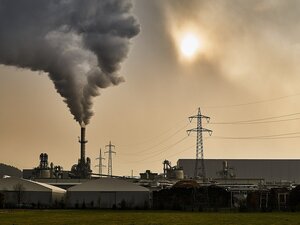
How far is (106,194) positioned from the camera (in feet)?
246

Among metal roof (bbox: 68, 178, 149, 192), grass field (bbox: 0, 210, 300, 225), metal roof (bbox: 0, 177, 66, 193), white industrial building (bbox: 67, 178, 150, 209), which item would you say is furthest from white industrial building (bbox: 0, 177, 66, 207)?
grass field (bbox: 0, 210, 300, 225)

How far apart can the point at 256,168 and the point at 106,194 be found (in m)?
64.0

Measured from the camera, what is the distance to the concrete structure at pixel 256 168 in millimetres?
129000

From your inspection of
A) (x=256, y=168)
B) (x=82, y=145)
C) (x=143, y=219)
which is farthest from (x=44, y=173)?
(x=143, y=219)

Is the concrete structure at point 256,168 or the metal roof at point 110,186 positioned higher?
the concrete structure at point 256,168

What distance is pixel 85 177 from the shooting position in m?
104

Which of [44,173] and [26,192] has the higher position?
[44,173]

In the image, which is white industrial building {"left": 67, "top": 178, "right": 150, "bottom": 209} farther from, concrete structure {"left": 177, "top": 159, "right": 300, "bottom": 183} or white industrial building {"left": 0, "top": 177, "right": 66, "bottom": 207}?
concrete structure {"left": 177, "top": 159, "right": 300, "bottom": 183}

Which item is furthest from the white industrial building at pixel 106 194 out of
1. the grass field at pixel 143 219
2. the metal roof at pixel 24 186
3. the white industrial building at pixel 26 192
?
the grass field at pixel 143 219

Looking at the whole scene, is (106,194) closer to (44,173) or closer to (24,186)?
(24,186)

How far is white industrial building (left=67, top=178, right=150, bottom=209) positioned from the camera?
7381cm

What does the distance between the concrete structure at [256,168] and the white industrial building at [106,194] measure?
5487cm

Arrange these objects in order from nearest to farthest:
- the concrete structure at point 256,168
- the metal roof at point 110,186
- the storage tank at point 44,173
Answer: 1. the metal roof at point 110,186
2. the storage tank at point 44,173
3. the concrete structure at point 256,168

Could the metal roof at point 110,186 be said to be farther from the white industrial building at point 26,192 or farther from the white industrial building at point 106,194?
the white industrial building at point 26,192
